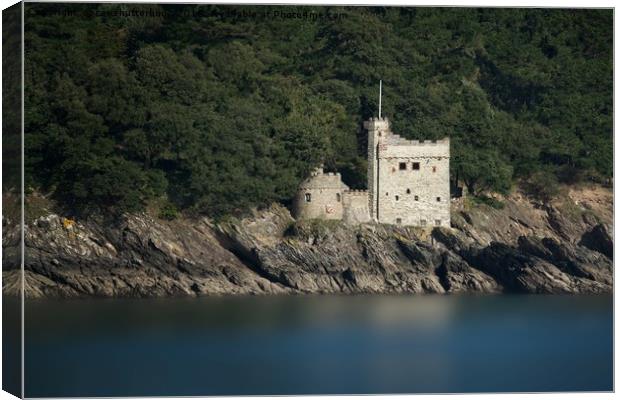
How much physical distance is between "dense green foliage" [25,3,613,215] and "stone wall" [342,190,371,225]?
71 centimetres

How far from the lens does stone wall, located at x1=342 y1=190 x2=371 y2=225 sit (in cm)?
4538

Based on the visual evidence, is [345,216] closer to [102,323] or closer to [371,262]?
[371,262]

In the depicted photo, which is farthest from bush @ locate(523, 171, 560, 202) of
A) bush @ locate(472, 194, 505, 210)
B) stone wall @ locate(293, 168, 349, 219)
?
stone wall @ locate(293, 168, 349, 219)

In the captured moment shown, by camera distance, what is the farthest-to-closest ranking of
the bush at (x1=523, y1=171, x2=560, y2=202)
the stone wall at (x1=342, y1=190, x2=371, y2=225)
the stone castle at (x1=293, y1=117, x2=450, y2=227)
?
1. the bush at (x1=523, y1=171, x2=560, y2=202)
2. the stone castle at (x1=293, y1=117, x2=450, y2=227)
3. the stone wall at (x1=342, y1=190, x2=371, y2=225)

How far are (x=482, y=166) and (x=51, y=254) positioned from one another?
8.82 metres

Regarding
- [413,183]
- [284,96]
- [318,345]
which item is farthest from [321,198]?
[318,345]

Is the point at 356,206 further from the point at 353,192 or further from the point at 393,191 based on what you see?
the point at 393,191

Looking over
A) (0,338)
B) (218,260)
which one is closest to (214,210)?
(218,260)

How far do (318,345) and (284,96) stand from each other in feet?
35.2

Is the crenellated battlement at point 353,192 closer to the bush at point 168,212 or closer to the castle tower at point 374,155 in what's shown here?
the castle tower at point 374,155

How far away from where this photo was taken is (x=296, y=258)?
44.5 meters

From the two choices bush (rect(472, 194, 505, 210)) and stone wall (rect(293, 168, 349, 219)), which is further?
bush (rect(472, 194, 505, 210))

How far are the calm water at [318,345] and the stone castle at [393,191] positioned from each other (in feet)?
7.12

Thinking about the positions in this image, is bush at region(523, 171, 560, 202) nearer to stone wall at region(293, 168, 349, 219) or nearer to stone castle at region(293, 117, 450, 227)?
stone castle at region(293, 117, 450, 227)
